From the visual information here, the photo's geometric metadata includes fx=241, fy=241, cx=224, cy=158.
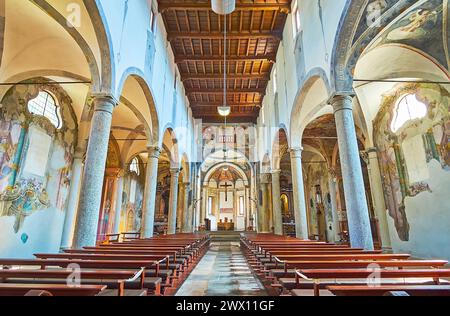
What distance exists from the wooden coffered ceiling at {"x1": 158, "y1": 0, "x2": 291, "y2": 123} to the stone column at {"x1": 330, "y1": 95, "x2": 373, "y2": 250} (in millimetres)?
7233

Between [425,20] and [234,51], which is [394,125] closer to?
[425,20]

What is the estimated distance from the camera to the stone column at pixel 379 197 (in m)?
10.7

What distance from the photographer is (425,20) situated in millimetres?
6840

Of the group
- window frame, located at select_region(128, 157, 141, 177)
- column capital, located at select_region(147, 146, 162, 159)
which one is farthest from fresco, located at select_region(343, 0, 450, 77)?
window frame, located at select_region(128, 157, 141, 177)

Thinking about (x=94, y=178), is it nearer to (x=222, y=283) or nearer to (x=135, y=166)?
(x=222, y=283)

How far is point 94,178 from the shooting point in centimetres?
566

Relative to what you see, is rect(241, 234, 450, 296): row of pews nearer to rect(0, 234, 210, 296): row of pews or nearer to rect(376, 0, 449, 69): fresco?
rect(0, 234, 210, 296): row of pews

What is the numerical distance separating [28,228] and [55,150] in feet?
10.9

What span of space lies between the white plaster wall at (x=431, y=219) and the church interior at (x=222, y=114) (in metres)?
0.06

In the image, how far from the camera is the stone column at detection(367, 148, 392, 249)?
1069cm

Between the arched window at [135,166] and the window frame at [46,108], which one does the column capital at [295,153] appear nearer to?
the window frame at [46,108]
